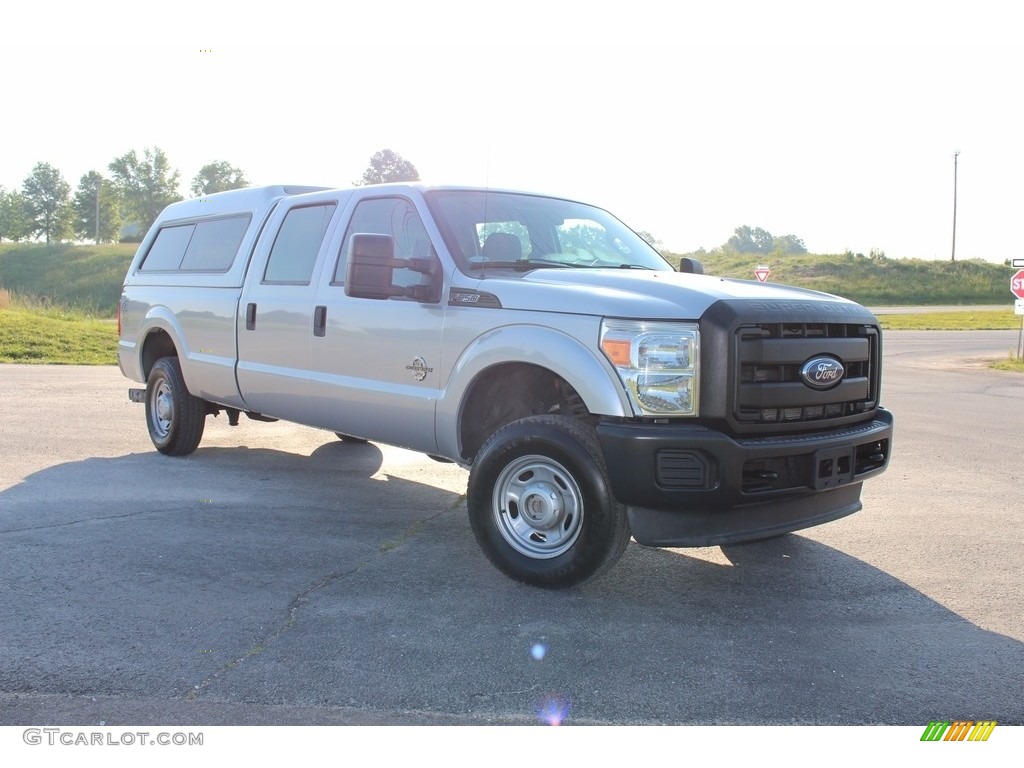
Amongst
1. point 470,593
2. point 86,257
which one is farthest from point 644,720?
point 86,257

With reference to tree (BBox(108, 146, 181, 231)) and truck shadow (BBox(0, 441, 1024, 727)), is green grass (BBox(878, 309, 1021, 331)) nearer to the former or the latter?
truck shadow (BBox(0, 441, 1024, 727))

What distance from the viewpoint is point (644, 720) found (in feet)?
10.3

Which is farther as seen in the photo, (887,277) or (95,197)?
(95,197)

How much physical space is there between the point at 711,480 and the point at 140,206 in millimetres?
98201

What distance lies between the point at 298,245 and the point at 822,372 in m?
3.73

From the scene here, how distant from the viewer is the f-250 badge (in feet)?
17.1

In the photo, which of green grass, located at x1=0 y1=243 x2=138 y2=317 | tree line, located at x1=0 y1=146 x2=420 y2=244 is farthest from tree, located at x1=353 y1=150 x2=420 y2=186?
tree line, located at x1=0 y1=146 x2=420 y2=244

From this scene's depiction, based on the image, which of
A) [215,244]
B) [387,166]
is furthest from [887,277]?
[215,244]

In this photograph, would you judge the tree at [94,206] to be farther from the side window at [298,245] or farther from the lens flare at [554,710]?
the lens flare at [554,710]

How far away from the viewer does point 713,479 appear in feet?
13.2

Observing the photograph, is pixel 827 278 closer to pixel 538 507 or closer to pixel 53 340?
pixel 53 340
